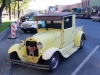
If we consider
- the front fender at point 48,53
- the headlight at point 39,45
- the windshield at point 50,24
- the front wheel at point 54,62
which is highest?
the windshield at point 50,24

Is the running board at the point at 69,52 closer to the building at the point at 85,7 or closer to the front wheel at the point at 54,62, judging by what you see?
the front wheel at the point at 54,62

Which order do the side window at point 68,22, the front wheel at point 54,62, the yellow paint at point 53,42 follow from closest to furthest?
the front wheel at point 54,62 < the yellow paint at point 53,42 < the side window at point 68,22

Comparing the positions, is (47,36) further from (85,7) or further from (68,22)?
(85,7)

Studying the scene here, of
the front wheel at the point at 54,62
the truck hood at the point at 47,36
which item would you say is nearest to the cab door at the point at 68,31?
the truck hood at the point at 47,36

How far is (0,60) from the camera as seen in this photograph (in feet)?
24.7

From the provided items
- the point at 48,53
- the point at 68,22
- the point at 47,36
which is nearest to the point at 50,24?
the point at 68,22

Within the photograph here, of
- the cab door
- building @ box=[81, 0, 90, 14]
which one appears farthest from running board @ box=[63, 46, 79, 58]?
building @ box=[81, 0, 90, 14]

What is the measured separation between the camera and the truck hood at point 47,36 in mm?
6591

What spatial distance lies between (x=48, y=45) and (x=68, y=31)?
159 centimetres

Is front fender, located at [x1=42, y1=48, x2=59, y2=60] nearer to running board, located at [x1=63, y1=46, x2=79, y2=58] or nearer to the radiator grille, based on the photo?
the radiator grille

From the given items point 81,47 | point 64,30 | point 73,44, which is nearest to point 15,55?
point 64,30

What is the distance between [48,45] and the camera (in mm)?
6742

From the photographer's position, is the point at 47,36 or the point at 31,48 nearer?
the point at 31,48

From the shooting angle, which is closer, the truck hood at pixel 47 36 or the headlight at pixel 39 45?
the headlight at pixel 39 45
